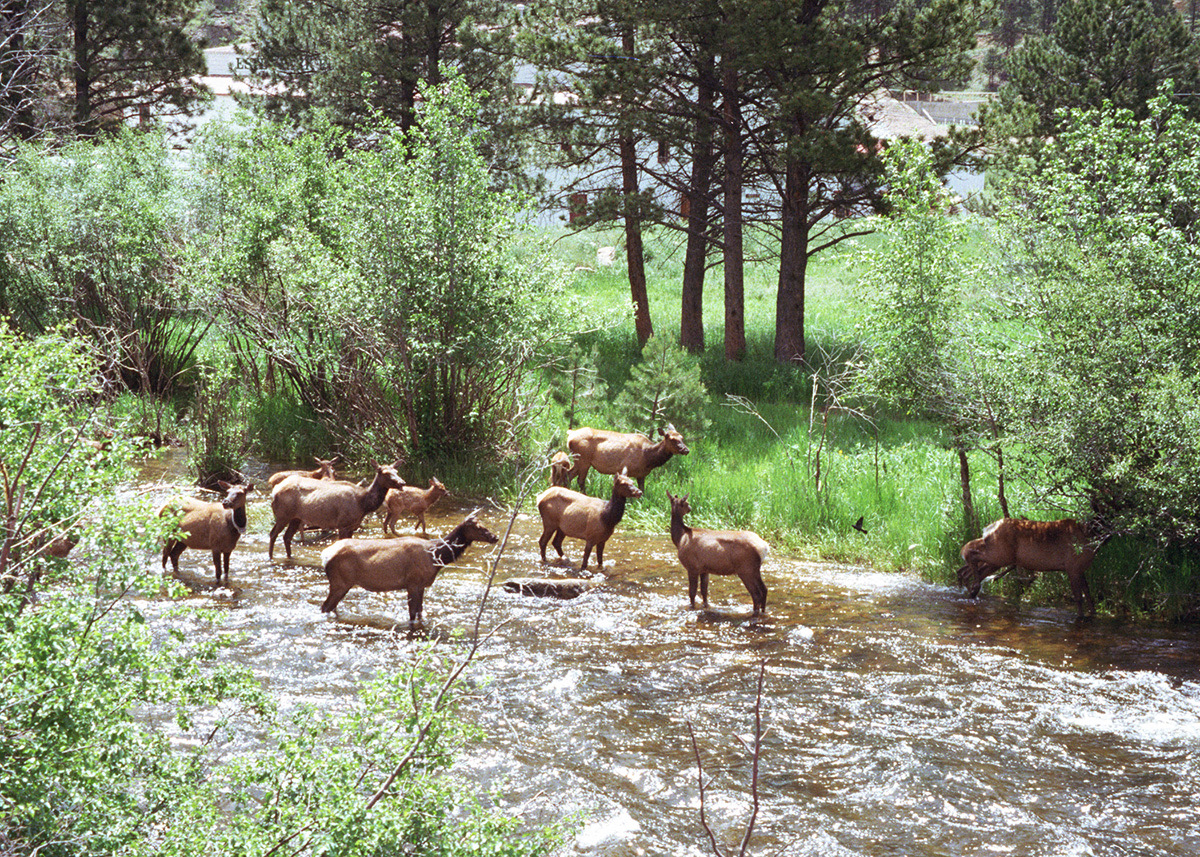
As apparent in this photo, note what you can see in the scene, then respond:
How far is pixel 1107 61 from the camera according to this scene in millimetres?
28812

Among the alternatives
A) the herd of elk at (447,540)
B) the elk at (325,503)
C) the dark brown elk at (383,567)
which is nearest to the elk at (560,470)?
the herd of elk at (447,540)

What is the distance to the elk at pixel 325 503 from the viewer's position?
46.4 feet

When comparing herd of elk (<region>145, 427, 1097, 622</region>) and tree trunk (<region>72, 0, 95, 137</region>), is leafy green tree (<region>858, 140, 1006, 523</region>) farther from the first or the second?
tree trunk (<region>72, 0, 95, 137</region>)

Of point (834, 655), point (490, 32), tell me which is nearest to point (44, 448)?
point (834, 655)

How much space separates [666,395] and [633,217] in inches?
345

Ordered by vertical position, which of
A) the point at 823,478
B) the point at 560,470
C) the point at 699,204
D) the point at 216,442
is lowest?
the point at 823,478

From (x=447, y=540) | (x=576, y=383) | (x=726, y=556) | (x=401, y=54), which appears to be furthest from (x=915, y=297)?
(x=401, y=54)

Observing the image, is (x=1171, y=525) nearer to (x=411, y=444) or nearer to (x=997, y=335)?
(x=997, y=335)

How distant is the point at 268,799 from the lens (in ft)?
18.0

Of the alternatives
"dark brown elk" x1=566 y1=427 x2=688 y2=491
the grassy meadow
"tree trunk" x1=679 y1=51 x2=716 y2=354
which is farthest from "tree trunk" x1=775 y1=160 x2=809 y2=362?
"dark brown elk" x1=566 y1=427 x2=688 y2=491

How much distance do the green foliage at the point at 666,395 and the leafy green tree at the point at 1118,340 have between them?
6.21 m

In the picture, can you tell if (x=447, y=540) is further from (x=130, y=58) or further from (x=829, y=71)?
(x=130, y=58)

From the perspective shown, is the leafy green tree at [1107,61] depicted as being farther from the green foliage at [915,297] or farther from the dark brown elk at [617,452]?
the dark brown elk at [617,452]

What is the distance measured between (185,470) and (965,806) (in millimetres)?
15085
